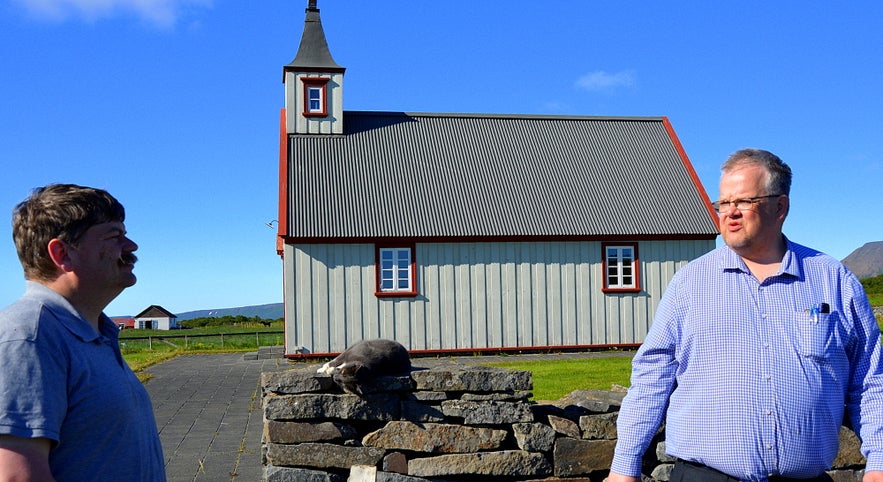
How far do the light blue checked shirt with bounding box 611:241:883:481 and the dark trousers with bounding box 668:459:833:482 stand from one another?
0.03m

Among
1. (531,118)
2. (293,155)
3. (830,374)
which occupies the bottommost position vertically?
(830,374)

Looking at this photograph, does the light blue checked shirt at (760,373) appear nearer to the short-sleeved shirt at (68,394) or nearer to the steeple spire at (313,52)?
the short-sleeved shirt at (68,394)

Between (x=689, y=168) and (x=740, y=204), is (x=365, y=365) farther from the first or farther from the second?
(x=689, y=168)

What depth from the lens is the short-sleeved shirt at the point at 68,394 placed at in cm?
226

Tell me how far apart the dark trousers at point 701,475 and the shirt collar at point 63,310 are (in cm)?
244

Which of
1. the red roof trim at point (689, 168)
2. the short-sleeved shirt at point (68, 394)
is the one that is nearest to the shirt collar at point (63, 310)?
the short-sleeved shirt at point (68, 394)

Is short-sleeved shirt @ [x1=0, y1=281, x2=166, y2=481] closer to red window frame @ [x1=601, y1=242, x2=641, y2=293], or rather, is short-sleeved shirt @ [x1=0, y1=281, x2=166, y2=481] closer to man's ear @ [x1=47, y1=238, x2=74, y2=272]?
man's ear @ [x1=47, y1=238, x2=74, y2=272]

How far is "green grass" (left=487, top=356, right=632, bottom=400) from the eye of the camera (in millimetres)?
11504

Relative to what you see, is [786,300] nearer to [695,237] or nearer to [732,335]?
[732,335]

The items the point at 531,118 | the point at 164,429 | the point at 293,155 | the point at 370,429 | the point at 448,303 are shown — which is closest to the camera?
the point at 370,429

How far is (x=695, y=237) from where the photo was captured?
830 inches

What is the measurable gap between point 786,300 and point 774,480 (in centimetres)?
75

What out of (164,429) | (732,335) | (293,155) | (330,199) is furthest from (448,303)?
(732,335)

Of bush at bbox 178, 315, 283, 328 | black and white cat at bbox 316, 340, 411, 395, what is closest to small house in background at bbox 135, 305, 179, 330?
bush at bbox 178, 315, 283, 328
